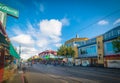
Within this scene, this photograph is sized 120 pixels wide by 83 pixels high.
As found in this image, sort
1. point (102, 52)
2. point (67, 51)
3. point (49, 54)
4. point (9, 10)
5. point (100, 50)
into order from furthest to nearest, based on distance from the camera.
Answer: point (49, 54), point (67, 51), point (100, 50), point (102, 52), point (9, 10)

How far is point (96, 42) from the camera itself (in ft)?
161

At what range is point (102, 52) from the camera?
149 feet

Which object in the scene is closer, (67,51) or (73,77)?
(73,77)

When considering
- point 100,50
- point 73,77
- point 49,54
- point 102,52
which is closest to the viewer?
point 73,77

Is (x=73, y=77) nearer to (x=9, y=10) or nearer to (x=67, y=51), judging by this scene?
(x=9, y=10)

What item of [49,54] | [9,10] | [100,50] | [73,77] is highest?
[9,10]

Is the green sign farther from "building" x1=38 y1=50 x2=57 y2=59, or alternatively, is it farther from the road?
"building" x1=38 y1=50 x2=57 y2=59

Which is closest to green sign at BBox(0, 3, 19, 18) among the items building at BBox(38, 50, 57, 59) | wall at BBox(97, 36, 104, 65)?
wall at BBox(97, 36, 104, 65)

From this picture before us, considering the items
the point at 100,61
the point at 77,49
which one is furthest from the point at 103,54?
the point at 77,49

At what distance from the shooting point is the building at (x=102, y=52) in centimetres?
3916

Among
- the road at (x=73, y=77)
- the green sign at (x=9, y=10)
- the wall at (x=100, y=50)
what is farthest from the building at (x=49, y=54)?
the green sign at (x=9, y=10)

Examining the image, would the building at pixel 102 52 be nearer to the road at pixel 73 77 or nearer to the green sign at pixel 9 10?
the road at pixel 73 77

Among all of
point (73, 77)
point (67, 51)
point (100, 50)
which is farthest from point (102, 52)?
point (73, 77)

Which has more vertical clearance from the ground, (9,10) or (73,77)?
(9,10)
